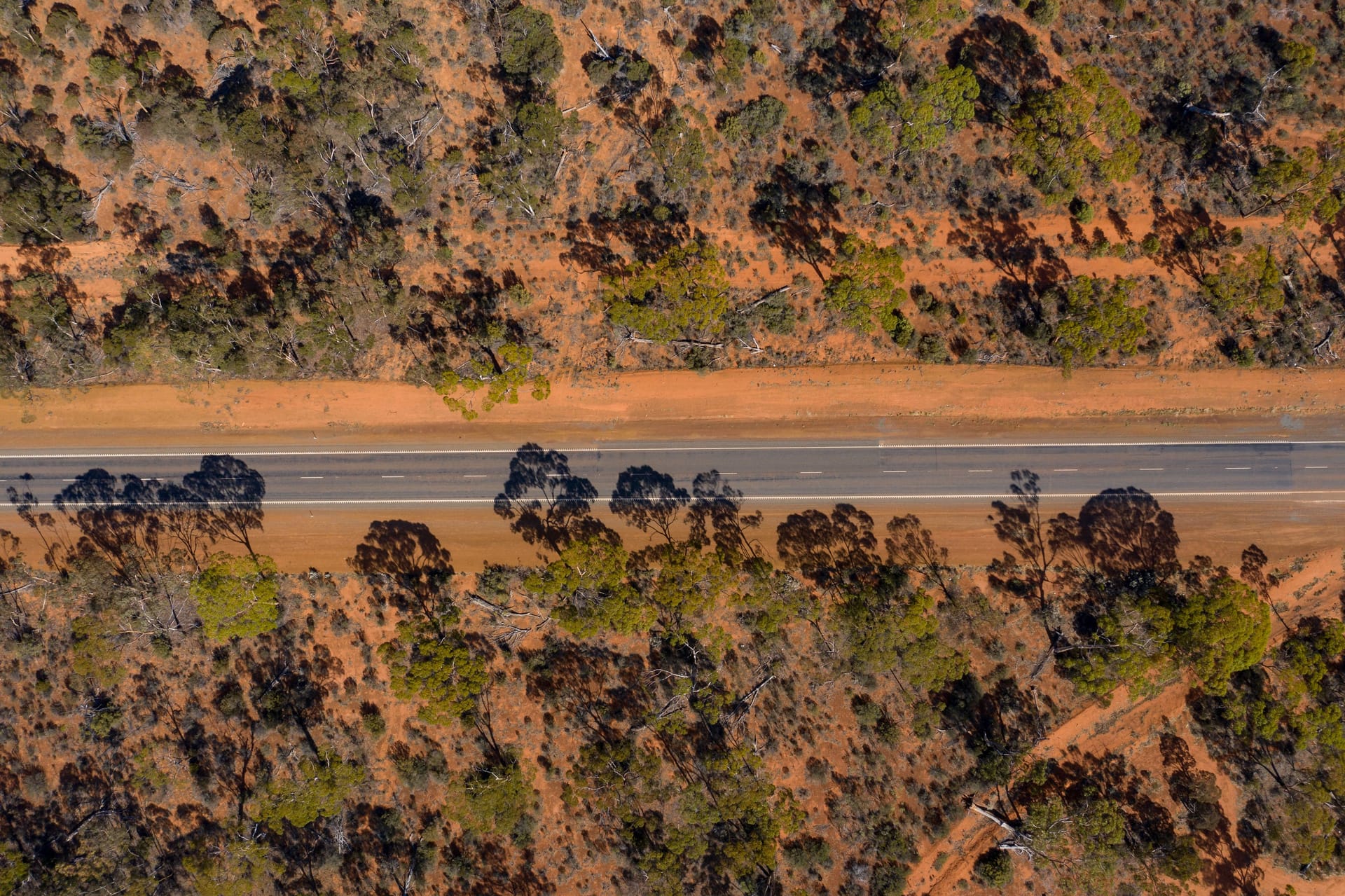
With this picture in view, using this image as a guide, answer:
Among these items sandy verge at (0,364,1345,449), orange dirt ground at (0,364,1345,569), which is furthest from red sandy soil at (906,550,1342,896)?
sandy verge at (0,364,1345,449)

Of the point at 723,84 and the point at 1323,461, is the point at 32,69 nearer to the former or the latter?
the point at 723,84

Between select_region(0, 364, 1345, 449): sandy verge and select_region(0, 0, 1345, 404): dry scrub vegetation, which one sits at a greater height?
select_region(0, 0, 1345, 404): dry scrub vegetation

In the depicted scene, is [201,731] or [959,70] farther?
[201,731]

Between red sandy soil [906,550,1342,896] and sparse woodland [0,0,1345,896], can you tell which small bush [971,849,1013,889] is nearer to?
sparse woodland [0,0,1345,896]

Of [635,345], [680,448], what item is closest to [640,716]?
[680,448]

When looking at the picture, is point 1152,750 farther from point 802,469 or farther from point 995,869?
point 802,469

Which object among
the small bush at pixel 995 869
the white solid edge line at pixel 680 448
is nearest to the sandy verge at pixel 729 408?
the white solid edge line at pixel 680 448

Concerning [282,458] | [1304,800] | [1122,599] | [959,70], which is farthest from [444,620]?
[1304,800]
